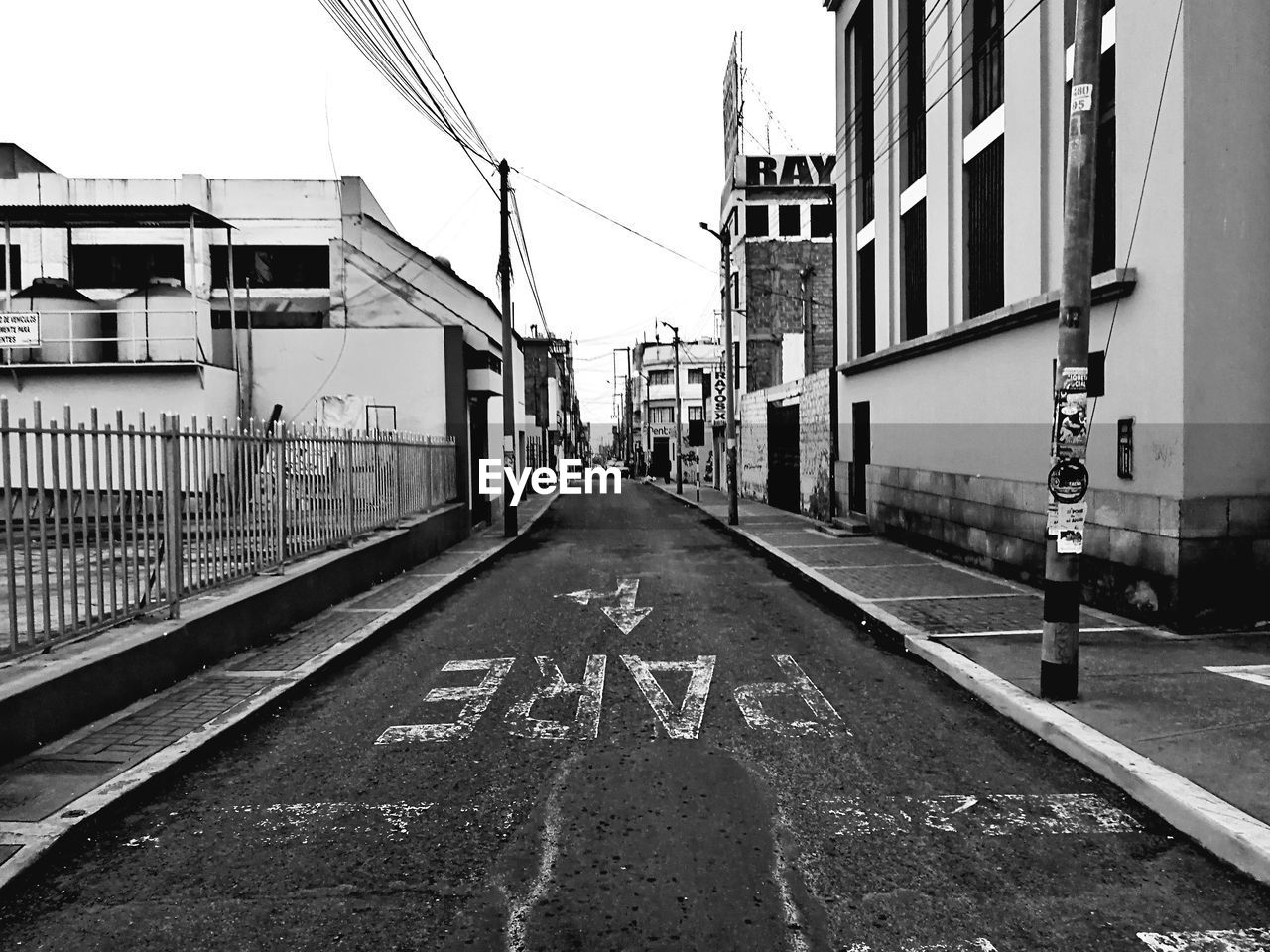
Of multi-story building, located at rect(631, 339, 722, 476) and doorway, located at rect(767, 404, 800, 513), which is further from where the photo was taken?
multi-story building, located at rect(631, 339, 722, 476)

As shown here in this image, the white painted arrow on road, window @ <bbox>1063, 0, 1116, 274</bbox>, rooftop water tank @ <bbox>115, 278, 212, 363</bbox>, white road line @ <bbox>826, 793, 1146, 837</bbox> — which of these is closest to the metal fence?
the white painted arrow on road

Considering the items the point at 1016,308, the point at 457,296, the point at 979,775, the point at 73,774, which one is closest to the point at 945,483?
the point at 1016,308

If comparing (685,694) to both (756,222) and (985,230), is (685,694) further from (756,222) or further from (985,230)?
(756,222)

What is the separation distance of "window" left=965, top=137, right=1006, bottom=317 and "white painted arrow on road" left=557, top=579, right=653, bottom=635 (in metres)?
6.97

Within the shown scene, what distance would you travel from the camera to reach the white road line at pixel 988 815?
4.54 metres

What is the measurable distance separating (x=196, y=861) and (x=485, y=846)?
4.43 feet

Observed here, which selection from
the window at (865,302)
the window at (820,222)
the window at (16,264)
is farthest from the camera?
the window at (820,222)

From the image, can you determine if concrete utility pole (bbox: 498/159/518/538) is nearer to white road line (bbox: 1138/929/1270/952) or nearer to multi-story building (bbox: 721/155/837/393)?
white road line (bbox: 1138/929/1270/952)

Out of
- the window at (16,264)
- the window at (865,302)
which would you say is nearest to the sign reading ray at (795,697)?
the window at (865,302)

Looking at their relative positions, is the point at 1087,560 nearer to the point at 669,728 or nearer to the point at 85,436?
the point at 669,728

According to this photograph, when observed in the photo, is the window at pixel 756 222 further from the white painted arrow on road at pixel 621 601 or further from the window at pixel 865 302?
the white painted arrow on road at pixel 621 601

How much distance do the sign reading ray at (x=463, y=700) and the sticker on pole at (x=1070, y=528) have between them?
4.34 m

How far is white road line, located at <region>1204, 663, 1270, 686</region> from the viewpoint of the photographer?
275 inches

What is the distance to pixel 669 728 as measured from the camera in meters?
6.23
